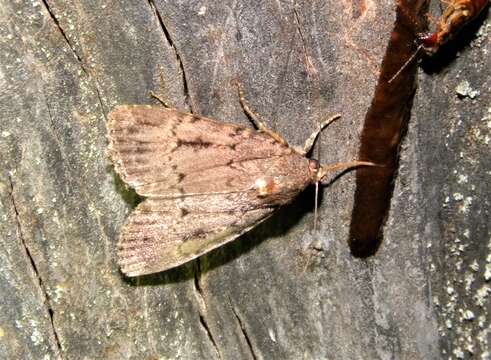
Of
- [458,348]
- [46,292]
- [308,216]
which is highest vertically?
[308,216]

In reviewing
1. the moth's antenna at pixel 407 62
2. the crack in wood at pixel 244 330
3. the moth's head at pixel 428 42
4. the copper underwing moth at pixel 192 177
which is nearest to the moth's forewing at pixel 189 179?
the copper underwing moth at pixel 192 177

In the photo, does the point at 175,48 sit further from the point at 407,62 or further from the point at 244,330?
the point at 244,330

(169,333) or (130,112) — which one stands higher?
(130,112)

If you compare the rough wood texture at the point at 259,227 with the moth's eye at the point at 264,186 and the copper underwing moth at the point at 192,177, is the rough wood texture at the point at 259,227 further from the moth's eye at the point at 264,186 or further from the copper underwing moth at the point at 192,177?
the moth's eye at the point at 264,186

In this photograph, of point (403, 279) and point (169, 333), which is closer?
point (403, 279)

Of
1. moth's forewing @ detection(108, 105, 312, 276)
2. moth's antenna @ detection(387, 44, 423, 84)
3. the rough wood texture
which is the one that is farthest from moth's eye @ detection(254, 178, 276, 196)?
moth's antenna @ detection(387, 44, 423, 84)

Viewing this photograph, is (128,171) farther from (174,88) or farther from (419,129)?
(419,129)

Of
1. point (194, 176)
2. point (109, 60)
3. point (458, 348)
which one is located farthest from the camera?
point (194, 176)

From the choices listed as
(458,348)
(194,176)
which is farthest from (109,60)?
(458,348)
